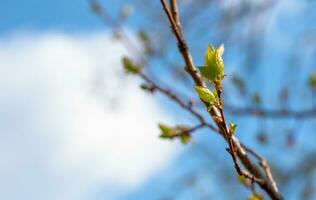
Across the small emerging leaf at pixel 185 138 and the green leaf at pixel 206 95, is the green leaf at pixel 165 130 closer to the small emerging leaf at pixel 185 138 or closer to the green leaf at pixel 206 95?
the small emerging leaf at pixel 185 138

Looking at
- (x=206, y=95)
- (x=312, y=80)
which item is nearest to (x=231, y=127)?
(x=206, y=95)

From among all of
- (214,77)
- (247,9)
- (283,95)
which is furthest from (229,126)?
(247,9)

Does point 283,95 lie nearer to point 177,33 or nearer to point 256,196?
point 256,196

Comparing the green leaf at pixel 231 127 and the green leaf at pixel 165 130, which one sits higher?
the green leaf at pixel 165 130

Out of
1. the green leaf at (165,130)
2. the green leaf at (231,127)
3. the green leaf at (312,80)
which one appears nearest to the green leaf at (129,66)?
the green leaf at (165,130)

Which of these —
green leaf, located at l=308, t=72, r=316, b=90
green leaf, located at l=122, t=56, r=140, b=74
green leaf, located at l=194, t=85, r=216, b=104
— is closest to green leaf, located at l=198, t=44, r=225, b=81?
green leaf, located at l=194, t=85, r=216, b=104

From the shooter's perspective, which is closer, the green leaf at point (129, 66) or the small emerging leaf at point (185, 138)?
the small emerging leaf at point (185, 138)

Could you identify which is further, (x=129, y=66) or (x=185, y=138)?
(x=129, y=66)

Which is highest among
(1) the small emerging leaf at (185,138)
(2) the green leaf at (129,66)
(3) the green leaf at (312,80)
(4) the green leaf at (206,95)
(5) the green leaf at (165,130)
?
(3) the green leaf at (312,80)

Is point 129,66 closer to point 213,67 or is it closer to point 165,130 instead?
point 165,130
